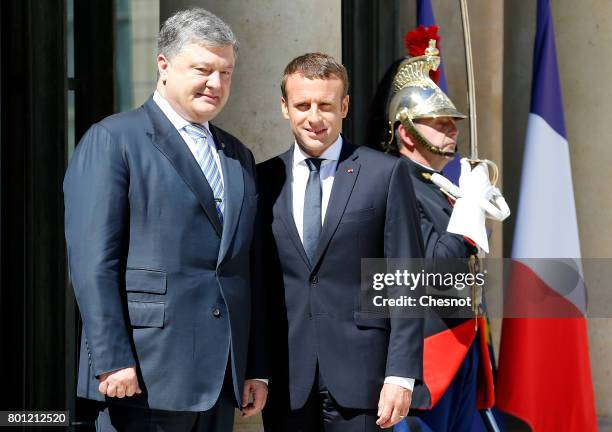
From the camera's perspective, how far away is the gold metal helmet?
4574 millimetres

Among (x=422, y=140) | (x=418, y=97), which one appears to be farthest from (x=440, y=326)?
(x=418, y=97)

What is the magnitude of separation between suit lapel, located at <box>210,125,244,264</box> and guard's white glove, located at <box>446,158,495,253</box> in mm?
1250

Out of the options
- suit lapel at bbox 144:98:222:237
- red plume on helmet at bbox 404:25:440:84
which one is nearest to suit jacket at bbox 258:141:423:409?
suit lapel at bbox 144:98:222:237

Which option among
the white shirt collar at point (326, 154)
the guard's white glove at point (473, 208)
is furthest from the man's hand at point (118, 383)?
the guard's white glove at point (473, 208)

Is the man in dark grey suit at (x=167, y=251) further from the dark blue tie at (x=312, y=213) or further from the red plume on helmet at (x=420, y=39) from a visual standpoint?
the red plume on helmet at (x=420, y=39)

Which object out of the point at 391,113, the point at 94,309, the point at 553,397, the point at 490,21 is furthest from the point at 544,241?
the point at 94,309

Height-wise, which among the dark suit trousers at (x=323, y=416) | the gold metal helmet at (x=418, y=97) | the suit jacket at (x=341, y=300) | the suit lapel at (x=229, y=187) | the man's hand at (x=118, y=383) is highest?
the gold metal helmet at (x=418, y=97)

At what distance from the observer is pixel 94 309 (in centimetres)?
294

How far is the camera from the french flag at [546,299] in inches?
212

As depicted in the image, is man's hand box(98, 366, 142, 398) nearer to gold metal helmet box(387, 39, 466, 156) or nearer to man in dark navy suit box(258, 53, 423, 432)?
man in dark navy suit box(258, 53, 423, 432)

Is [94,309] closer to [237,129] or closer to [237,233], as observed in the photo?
[237,233]

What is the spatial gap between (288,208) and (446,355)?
3.75 feet

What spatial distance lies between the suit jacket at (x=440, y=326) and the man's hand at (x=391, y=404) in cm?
77

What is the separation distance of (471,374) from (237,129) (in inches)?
51.8
